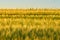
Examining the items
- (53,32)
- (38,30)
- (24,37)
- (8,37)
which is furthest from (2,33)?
(53,32)

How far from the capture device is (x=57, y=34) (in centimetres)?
667

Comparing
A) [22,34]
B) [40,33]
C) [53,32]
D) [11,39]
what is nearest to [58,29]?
[53,32]

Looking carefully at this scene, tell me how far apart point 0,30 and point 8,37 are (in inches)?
28.9

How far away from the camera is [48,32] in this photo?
6.86 meters

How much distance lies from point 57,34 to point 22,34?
45.7 inches

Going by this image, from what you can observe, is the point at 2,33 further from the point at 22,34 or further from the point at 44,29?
the point at 44,29

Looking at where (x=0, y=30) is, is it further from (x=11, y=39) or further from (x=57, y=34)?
(x=57, y=34)

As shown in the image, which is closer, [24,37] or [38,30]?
[24,37]

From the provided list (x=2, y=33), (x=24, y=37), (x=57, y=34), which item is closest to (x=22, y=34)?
(x=24, y=37)

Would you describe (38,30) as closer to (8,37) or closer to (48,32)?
(48,32)

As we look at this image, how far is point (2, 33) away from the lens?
6746 millimetres

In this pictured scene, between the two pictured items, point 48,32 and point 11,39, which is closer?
point 11,39

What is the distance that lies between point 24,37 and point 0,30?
1.12 meters

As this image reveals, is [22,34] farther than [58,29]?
No
